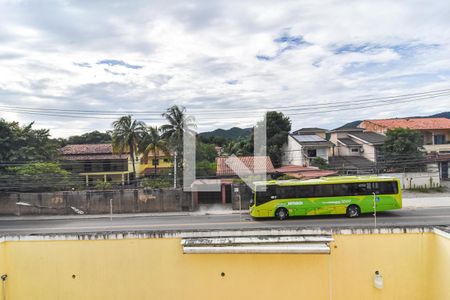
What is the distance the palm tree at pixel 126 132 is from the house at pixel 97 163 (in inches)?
235

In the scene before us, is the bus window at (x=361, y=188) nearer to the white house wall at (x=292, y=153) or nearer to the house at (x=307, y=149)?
A: the house at (x=307, y=149)

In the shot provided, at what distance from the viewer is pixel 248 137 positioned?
36406mm

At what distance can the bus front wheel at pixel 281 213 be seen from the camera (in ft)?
57.9

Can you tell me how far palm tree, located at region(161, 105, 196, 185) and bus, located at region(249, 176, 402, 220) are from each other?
13975 mm

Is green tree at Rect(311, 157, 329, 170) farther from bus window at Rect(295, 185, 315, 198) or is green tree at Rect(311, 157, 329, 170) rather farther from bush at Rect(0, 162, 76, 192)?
bush at Rect(0, 162, 76, 192)

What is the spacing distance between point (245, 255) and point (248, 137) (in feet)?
99.5

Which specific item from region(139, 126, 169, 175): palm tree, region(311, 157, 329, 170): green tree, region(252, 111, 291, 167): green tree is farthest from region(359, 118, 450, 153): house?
region(139, 126, 169, 175): palm tree

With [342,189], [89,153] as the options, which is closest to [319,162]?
[342,189]

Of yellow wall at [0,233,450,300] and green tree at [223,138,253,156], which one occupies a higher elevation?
green tree at [223,138,253,156]

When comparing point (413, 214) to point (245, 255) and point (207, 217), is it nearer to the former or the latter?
point (207, 217)

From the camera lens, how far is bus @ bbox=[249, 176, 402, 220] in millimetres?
17219

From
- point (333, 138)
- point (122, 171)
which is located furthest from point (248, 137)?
point (122, 171)

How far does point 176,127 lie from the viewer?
30422 mm

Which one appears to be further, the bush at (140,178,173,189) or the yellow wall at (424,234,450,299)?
the bush at (140,178,173,189)
